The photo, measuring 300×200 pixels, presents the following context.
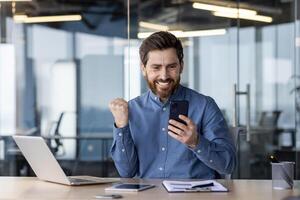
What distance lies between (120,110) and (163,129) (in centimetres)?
25

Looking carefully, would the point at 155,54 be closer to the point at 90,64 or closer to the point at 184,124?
the point at 184,124

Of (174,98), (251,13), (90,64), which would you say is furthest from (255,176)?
(174,98)

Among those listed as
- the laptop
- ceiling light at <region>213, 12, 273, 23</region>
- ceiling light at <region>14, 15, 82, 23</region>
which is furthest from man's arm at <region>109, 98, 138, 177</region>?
ceiling light at <region>14, 15, 82, 23</region>

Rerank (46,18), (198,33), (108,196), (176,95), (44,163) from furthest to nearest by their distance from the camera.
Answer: (46,18), (198,33), (176,95), (44,163), (108,196)

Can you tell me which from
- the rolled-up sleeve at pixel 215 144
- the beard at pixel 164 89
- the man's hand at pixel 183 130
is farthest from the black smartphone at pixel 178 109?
the beard at pixel 164 89

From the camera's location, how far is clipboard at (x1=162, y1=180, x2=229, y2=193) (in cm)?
241

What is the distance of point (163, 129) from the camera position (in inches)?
112

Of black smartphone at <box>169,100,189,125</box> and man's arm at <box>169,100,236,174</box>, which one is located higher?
black smartphone at <box>169,100,189,125</box>

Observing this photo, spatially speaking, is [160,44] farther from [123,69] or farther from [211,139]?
[123,69]

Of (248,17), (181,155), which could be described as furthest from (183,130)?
(248,17)

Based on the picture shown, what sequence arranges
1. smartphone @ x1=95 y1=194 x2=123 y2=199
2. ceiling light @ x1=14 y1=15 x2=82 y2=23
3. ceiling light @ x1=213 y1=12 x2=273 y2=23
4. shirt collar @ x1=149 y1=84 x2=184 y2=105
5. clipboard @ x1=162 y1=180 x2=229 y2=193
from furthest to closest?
ceiling light @ x1=14 y1=15 x2=82 y2=23 < ceiling light @ x1=213 y1=12 x2=273 y2=23 < shirt collar @ x1=149 y1=84 x2=184 y2=105 < clipboard @ x1=162 y1=180 x2=229 y2=193 < smartphone @ x1=95 y1=194 x2=123 y2=199

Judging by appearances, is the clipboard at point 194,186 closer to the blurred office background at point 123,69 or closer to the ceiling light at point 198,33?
the blurred office background at point 123,69

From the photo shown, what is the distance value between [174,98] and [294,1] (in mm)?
3547

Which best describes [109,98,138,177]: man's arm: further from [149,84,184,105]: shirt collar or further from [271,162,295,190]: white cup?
[271,162,295,190]: white cup
